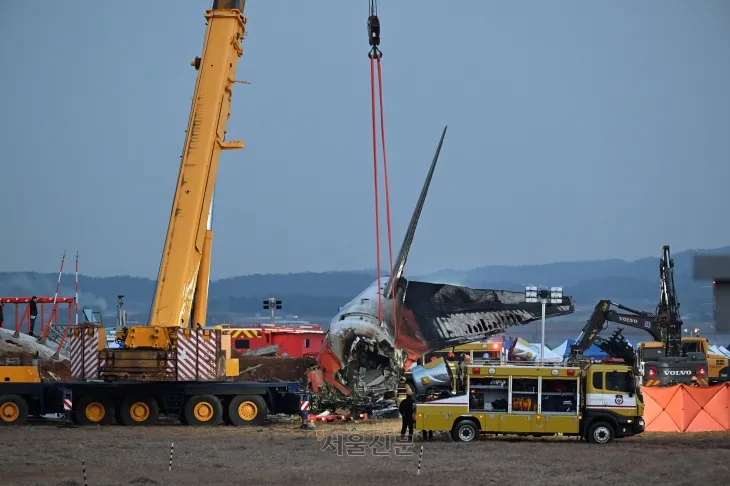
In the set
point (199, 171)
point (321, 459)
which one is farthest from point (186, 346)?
point (321, 459)

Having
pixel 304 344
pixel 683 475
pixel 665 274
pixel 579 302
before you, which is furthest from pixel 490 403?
pixel 579 302

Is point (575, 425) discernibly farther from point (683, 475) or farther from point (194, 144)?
point (194, 144)

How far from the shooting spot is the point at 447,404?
25344mm

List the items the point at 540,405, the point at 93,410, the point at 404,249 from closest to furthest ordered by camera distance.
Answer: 1. the point at 540,405
2. the point at 93,410
3. the point at 404,249

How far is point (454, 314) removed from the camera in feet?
124

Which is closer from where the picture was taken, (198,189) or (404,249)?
(198,189)

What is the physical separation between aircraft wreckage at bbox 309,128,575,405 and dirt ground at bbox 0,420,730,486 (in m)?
5.70

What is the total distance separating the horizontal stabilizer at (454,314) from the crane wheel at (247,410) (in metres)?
8.34

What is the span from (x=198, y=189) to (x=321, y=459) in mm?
9024

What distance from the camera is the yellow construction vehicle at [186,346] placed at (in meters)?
27.8

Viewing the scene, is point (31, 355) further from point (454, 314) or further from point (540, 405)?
point (540, 405)

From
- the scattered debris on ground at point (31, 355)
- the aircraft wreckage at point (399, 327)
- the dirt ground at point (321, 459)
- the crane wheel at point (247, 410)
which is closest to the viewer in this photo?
the dirt ground at point (321, 459)

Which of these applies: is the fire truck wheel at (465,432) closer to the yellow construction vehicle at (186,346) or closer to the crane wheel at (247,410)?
the yellow construction vehicle at (186,346)

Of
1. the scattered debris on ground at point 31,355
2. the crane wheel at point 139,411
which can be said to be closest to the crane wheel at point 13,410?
the scattered debris on ground at point 31,355
